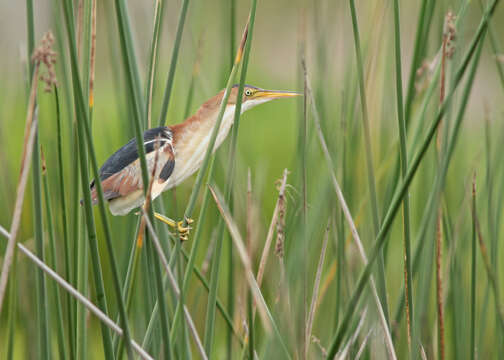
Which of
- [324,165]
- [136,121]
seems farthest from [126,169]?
[324,165]

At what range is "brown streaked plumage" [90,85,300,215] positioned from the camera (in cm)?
52

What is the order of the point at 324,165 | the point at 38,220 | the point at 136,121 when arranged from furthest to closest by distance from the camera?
the point at 324,165, the point at 38,220, the point at 136,121

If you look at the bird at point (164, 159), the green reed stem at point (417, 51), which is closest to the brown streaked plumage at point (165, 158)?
the bird at point (164, 159)

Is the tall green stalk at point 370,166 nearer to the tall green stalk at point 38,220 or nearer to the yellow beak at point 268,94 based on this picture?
the yellow beak at point 268,94

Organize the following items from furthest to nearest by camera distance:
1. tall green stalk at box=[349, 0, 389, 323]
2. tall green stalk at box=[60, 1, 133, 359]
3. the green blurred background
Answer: the green blurred background < tall green stalk at box=[349, 0, 389, 323] < tall green stalk at box=[60, 1, 133, 359]

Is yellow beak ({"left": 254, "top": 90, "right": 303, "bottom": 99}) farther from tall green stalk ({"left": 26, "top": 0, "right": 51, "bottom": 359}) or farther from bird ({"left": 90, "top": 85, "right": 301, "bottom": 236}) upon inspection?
tall green stalk ({"left": 26, "top": 0, "right": 51, "bottom": 359})

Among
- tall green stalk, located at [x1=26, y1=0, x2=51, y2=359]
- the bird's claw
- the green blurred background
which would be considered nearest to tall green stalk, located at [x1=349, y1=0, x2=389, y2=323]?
the green blurred background

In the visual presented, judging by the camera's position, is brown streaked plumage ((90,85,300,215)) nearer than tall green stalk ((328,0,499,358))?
No

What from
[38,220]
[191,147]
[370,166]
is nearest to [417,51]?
[370,166]

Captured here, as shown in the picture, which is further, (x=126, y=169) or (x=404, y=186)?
(x=126, y=169)

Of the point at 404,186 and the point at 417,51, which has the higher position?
the point at 417,51

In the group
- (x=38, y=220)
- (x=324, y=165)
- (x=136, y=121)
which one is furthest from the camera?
(x=324, y=165)

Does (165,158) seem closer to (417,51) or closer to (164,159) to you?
(164,159)

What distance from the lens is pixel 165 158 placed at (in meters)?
0.53
